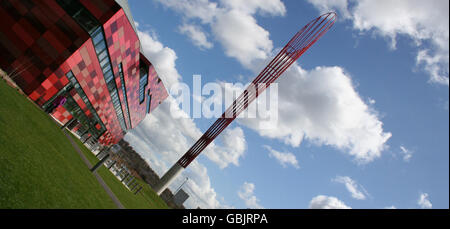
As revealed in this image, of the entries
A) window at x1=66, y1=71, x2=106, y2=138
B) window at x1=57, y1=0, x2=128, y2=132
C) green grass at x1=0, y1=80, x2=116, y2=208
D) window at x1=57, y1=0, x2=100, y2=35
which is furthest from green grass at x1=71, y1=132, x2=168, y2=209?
window at x1=57, y1=0, x2=100, y2=35

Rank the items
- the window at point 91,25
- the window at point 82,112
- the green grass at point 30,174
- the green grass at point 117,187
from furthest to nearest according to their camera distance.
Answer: the window at point 82,112, the window at point 91,25, the green grass at point 117,187, the green grass at point 30,174

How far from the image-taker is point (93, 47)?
25.0 m

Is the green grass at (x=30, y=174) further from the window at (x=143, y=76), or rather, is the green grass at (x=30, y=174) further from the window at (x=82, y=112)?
the window at (x=143, y=76)

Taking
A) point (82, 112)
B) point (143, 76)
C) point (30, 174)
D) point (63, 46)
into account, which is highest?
point (143, 76)

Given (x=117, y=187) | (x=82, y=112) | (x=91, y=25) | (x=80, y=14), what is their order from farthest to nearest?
1. (x=82, y=112)
2. (x=91, y=25)
3. (x=80, y=14)
4. (x=117, y=187)

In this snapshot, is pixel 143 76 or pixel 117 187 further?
pixel 143 76

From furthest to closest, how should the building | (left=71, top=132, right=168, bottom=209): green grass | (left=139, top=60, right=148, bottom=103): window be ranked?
1. (left=139, top=60, right=148, bottom=103): window
2. the building
3. (left=71, top=132, right=168, bottom=209): green grass

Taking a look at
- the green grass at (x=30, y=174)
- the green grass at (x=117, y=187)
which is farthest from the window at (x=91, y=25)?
the green grass at (x=30, y=174)

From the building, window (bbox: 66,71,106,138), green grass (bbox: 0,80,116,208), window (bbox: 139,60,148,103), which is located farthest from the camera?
window (bbox: 139,60,148,103)

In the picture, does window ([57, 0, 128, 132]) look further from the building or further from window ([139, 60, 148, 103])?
window ([139, 60, 148, 103])

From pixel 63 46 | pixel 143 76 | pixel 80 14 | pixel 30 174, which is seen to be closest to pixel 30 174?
pixel 30 174

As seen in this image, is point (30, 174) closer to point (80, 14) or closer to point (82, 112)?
point (80, 14)
